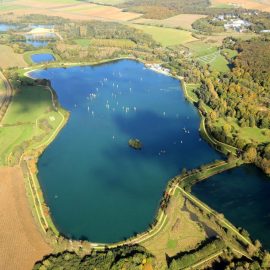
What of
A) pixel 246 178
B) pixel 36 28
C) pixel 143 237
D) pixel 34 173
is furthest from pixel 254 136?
pixel 36 28

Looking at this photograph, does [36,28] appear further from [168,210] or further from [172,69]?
[168,210]

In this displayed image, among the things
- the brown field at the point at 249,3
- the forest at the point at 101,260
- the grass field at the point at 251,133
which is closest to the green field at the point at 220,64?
the grass field at the point at 251,133

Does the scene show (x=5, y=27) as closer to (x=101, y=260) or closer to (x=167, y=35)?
(x=167, y=35)

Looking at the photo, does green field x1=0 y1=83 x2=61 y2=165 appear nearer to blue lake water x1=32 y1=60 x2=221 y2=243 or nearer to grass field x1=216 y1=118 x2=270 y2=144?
blue lake water x1=32 y1=60 x2=221 y2=243

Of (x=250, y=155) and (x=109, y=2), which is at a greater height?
(x=250, y=155)

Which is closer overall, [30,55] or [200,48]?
[30,55]

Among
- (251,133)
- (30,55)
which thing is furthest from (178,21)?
(251,133)

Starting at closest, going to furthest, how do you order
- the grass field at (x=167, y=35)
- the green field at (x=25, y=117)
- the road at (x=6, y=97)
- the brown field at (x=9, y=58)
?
the green field at (x=25, y=117)
the road at (x=6, y=97)
the brown field at (x=9, y=58)
the grass field at (x=167, y=35)

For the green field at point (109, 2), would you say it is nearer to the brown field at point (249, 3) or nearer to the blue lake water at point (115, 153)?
the brown field at point (249, 3)
